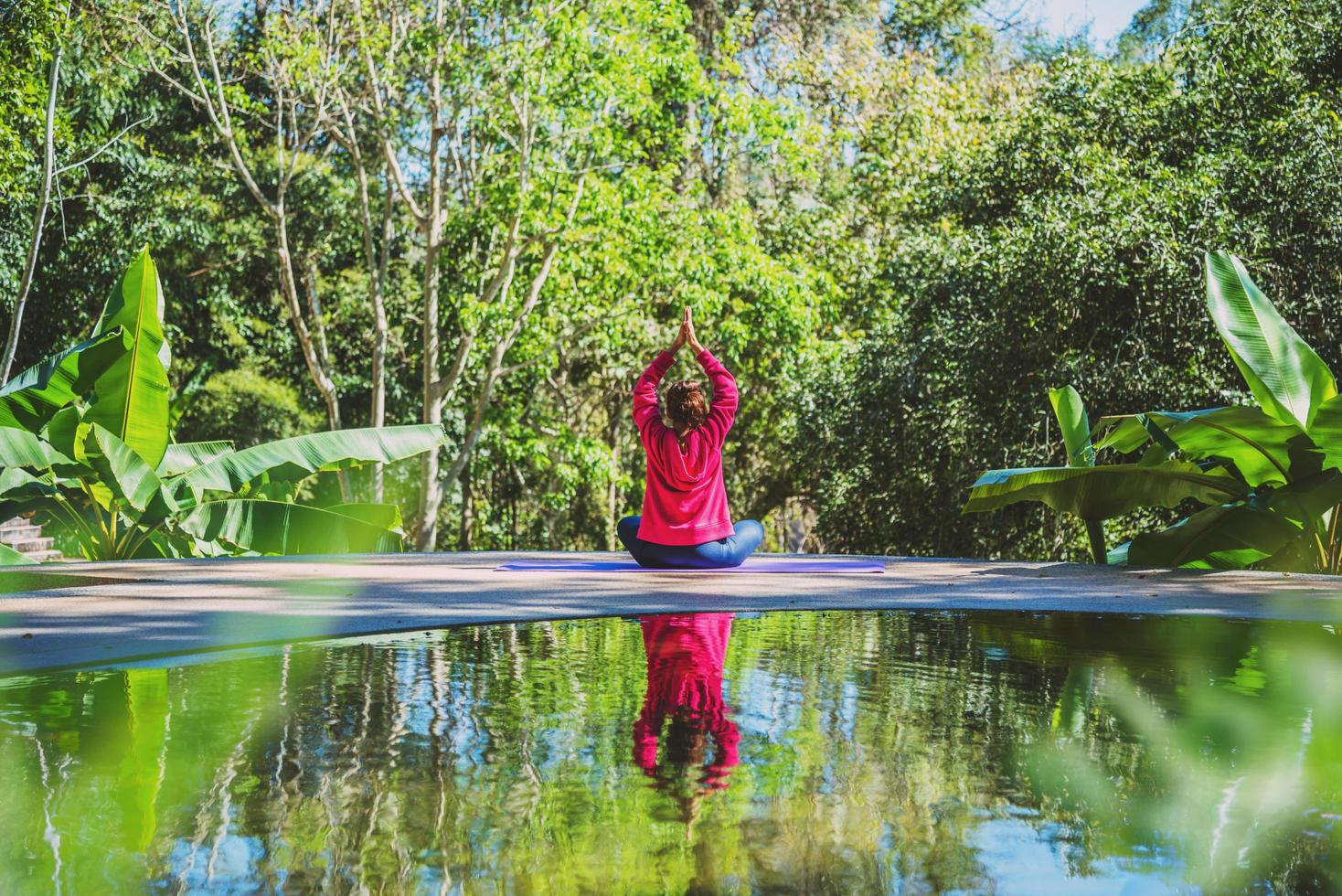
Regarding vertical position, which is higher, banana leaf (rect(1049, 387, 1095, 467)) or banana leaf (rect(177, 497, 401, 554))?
banana leaf (rect(1049, 387, 1095, 467))

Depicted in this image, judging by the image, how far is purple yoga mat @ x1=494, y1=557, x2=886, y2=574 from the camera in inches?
292

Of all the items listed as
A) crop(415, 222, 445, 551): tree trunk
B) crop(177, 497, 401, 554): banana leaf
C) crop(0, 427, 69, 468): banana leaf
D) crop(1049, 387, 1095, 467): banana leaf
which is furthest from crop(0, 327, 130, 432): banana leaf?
crop(415, 222, 445, 551): tree trunk

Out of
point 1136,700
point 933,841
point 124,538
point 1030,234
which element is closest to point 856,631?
point 1136,700

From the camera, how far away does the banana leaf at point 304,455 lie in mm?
8633

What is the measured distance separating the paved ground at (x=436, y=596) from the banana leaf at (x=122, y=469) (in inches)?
22.2

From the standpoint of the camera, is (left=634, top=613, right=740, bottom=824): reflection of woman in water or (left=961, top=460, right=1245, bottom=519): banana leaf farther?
(left=961, top=460, right=1245, bottom=519): banana leaf

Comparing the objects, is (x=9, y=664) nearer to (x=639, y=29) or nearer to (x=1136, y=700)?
(x=1136, y=700)

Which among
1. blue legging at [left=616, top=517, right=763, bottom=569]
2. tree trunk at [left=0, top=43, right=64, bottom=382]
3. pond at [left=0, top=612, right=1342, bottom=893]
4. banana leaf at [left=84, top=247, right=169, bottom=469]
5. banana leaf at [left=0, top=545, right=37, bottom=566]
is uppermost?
tree trunk at [left=0, top=43, right=64, bottom=382]

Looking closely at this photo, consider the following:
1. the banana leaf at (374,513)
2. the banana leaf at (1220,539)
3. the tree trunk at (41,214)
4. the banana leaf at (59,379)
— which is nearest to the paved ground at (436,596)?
the banana leaf at (1220,539)

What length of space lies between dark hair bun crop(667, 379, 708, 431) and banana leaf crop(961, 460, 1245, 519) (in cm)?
196

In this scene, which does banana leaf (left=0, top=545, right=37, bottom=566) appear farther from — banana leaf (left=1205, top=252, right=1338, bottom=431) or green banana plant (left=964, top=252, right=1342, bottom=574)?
banana leaf (left=1205, top=252, right=1338, bottom=431)

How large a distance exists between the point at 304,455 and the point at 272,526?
617mm

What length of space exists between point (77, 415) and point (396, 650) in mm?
5279

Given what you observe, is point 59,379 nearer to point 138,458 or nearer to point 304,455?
point 138,458
